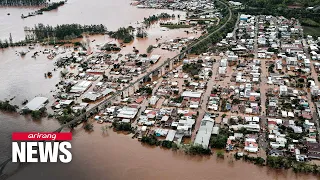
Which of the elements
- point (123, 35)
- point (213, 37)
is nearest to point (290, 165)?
point (213, 37)

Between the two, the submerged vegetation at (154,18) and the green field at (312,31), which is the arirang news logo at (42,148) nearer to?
the submerged vegetation at (154,18)

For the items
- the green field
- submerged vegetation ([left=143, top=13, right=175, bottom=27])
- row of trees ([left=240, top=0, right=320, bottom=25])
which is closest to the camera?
the green field

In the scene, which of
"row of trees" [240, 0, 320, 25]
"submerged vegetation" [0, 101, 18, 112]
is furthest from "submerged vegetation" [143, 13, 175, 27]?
"submerged vegetation" [0, 101, 18, 112]

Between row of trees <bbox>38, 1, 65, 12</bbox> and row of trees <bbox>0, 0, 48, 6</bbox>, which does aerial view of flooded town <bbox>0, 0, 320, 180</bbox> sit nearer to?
row of trees <bbox>38, 1, 65, 12</bbox>

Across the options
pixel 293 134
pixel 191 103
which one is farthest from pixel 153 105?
pixel 293 134

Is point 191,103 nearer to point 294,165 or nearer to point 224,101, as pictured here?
point 224,101

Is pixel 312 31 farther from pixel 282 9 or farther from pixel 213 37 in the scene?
pixel 213 37
